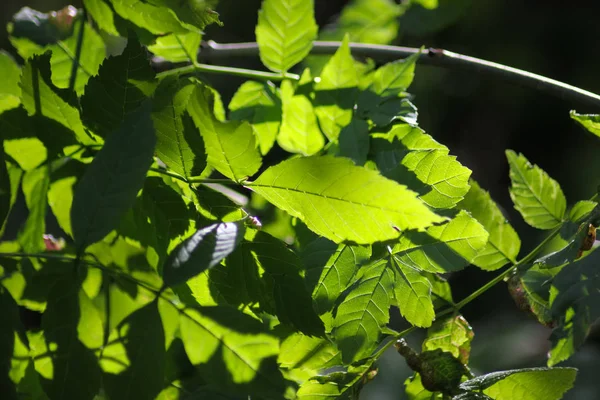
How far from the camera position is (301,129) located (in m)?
0.88

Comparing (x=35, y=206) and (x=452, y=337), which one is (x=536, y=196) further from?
(x=35, y=206)

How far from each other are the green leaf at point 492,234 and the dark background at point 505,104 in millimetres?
1600

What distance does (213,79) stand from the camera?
7.89 feet

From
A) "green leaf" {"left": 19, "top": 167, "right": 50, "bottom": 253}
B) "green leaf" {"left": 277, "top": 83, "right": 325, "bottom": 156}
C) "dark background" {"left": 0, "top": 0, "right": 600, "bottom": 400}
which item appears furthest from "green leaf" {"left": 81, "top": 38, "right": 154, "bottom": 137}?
"dark background" {"left": 0, "top": 0, "right": 600, "bottom": 400}

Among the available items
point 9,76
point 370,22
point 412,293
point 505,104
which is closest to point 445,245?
point 412,293

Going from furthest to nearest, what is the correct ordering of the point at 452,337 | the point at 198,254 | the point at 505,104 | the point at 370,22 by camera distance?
the point at 505,104 → the point at 370,22 → the point at 452,337 → the point at 198,254

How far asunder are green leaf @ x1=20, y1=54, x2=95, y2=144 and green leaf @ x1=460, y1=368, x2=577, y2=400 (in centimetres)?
52

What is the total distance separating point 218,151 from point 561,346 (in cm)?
39

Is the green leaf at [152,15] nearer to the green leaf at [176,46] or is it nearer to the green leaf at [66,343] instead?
the green leaf at [176,46]

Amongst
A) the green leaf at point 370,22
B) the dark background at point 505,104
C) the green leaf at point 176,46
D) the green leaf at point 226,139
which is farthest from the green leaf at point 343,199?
the dark background at point 505,104

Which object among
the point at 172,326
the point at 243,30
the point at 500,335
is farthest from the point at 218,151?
the point at 243,30

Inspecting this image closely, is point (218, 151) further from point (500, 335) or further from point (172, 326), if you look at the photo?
point (500, 335)

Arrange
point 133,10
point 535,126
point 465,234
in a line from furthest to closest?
point 535,126 < point 133,10 < point 465,234

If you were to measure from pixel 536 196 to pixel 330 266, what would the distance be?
0.32m
